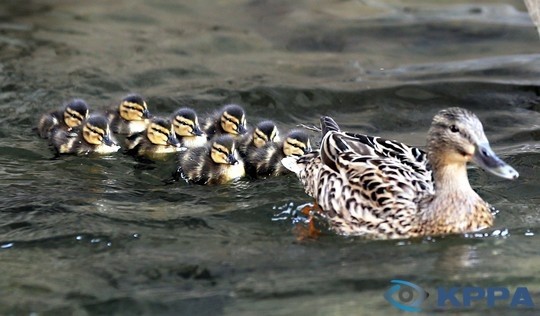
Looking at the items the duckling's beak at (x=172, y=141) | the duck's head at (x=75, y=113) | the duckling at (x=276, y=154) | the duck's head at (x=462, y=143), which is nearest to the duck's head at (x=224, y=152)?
the duckling at (x=276, y=154)

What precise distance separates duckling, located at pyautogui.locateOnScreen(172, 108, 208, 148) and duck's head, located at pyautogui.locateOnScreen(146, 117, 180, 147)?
0.07 meters

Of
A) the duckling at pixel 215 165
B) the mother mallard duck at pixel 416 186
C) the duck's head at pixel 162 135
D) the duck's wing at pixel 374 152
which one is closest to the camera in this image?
the mother mallard duck at pixel 416 186

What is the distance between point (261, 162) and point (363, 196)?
121 cm

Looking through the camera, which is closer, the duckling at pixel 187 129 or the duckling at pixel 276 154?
the duckling at pixel 276 154

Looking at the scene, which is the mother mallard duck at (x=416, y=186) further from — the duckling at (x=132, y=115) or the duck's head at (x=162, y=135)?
the duckling at (x=132, y=115)

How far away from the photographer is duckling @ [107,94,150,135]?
731cm

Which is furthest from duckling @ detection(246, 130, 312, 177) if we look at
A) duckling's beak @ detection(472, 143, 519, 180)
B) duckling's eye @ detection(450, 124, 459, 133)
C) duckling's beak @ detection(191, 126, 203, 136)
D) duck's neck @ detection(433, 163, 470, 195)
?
duckling's beak @ detection(472, 143, 519, 180)

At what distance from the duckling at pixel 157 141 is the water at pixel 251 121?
0.41 feet

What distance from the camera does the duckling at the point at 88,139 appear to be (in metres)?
6.90

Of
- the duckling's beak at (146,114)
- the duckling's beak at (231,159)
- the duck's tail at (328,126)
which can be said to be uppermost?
the duck's tail at (328,126)

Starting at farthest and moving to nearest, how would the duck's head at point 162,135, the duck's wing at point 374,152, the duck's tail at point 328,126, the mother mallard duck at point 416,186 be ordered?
the duck's head at point 162,135, the duck's tail at point 328,126, the duck's wing at point 374,152, the mother mallard duck at point 416,186

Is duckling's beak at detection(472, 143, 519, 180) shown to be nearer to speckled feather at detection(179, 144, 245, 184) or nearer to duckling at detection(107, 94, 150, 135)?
speckled feather at detection(179, 144, 245, 184)

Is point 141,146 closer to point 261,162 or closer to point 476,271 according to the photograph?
point 261,162

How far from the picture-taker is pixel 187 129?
7082 millimetres
